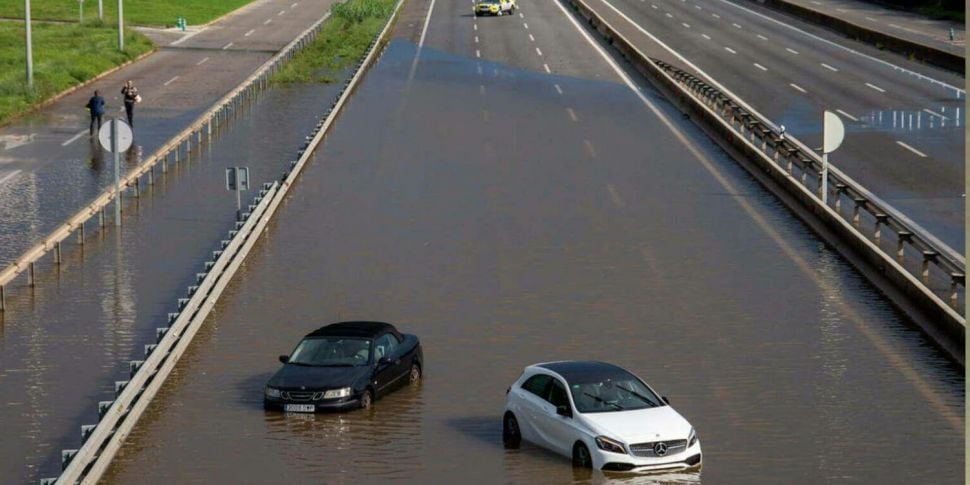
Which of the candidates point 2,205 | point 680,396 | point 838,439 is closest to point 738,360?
point 680,396

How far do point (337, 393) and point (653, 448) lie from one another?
16.1 ft

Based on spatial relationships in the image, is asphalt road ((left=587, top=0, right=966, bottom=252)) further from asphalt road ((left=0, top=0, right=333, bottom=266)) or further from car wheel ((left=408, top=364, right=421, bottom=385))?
asphalt road ((left=0, top=0, right=333, bottom=266))

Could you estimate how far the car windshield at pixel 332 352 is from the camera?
23078 mm

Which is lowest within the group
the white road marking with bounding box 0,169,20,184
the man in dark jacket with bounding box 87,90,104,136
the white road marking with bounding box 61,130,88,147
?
the white road marking with bounding box 0,169,20,184

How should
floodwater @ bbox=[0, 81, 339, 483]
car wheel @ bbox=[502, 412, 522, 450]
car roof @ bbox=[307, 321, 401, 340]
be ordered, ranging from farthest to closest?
car roof @ bbox=[307, 321, 401, 340], floodwater @ bbox=[0, 81, 339, 483], car wheel @ bbox=[502, 412, 522, 450]

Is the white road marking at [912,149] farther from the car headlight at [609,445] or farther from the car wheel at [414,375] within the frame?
the car headlight at [609,445]

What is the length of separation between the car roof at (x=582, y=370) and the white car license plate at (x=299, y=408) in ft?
10.5

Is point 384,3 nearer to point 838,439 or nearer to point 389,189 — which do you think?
point 389,189

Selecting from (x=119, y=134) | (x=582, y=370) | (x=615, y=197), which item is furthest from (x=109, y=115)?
(x=582, y=370)

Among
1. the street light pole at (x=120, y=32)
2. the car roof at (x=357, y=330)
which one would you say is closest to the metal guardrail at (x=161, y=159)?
the street light pole at (x=120, y=32)

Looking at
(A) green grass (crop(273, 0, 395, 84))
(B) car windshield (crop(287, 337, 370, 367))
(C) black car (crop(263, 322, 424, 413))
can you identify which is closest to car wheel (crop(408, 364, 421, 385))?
(C) black car (crop(263, 322, 424, 413))

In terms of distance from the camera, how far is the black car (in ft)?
72.6

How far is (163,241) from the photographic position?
35.0 meters

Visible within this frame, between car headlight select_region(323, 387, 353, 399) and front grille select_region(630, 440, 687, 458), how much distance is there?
4.69 meters
